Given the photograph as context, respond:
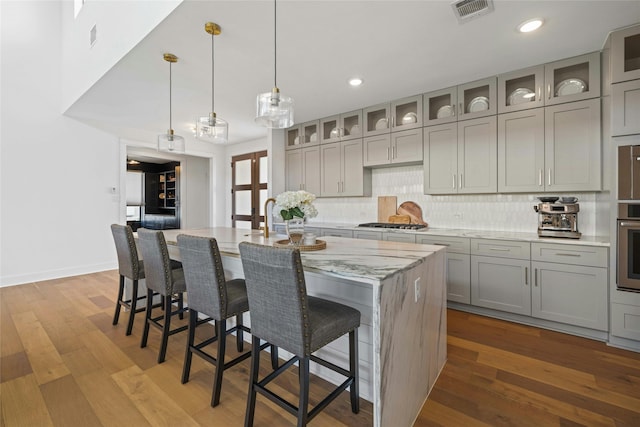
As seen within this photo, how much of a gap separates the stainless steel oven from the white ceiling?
1474 mm

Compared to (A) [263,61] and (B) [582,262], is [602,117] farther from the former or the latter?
(A) [263,61]

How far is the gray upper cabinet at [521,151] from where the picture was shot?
298 cm

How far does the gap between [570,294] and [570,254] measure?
0.36 m

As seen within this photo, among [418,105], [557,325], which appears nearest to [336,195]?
[418,105]

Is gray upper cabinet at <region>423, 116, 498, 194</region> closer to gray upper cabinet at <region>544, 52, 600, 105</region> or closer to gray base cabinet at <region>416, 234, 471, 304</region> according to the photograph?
gray upper cabinet at <region>544, 52, 600, 105</region>

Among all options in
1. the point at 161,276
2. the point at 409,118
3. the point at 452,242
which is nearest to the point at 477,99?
the point at 409,118

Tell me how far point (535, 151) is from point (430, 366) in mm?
2463

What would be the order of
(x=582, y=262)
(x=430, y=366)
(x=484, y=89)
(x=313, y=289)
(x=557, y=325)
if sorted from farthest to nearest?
(x=484, y=89) < (x=557, y=325) < (x=582, y=262) < (x=313, y=289) < (x=430, y=366)

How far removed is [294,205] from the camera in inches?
81.4

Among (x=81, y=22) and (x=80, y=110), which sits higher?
(x=81, y=22)

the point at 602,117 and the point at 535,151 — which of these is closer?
the point at 602,117

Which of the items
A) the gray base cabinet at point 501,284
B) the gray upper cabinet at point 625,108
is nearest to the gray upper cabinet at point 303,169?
the gray base cabinet at point 501,284

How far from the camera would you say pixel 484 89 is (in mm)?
3379

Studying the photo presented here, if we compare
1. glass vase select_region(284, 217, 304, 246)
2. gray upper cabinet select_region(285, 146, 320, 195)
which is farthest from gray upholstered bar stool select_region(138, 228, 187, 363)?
gray upper cabinet select_region(285, 146, 320, 195)
